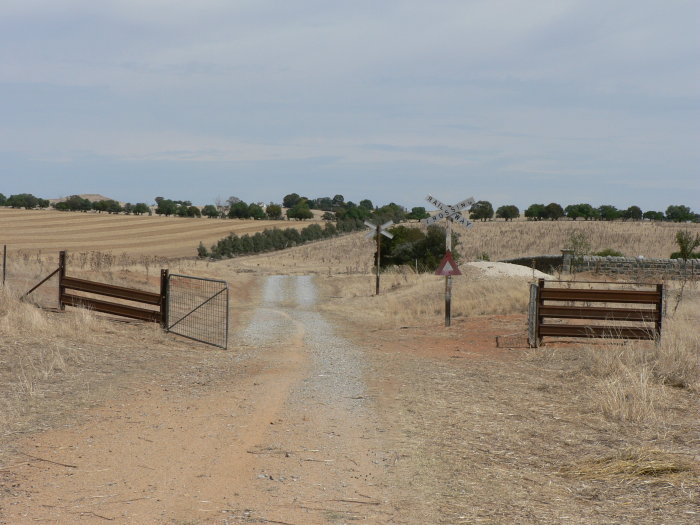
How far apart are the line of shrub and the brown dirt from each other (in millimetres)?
59340

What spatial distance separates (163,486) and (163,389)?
428 cm

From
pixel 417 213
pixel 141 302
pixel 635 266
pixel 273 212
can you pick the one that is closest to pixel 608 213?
pixel 417 213

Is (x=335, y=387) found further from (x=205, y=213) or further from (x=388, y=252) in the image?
(x=205, y=213)

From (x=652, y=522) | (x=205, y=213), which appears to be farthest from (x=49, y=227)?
(x=652, y=522)

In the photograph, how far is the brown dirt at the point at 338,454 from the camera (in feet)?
18.2

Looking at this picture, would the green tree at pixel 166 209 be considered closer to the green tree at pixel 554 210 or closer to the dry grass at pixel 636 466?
the green tree at pixel 554 210

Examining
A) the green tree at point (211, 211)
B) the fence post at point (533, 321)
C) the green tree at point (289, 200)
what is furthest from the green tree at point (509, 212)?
the fence post at point (533, 321)

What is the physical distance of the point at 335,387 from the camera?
34.7 ft

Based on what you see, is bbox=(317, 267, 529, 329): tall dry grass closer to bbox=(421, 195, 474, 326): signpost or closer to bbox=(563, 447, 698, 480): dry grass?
bbox=(421, 195, 474, 326): signpost

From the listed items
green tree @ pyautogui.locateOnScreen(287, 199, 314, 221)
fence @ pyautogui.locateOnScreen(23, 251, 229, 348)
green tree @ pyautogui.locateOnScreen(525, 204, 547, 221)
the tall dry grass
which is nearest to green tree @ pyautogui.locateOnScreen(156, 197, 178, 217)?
green tree @ pyautogui.locateOnScreen(287, 199, 314, 221)

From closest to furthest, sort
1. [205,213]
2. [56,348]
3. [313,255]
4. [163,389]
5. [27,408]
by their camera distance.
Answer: [27,408] < [163,389] < [56,348] < [313,255] < [205,213]

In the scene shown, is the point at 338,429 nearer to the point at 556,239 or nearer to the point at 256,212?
the point at 556,239

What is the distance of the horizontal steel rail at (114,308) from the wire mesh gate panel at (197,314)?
0.41m

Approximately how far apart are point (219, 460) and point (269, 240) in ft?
249
